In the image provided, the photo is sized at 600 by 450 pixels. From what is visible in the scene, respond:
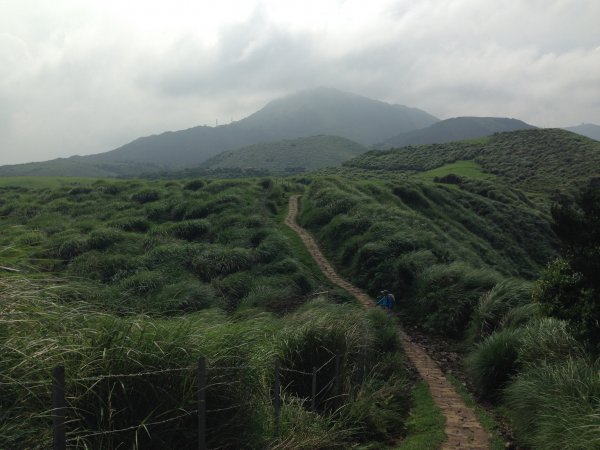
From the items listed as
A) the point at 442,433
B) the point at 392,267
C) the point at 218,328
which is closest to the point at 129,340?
the point at 218,328

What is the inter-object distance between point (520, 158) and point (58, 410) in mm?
86341

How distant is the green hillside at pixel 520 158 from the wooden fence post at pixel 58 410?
216 ft

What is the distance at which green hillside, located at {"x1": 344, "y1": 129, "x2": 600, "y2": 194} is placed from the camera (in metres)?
67.1

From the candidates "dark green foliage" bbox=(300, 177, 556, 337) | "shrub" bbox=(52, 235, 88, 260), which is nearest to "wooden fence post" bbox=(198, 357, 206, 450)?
"dark green foliage" bbox=(300, 177, 556, 337)

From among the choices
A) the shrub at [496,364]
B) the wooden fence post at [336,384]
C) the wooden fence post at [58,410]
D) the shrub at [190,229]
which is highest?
the wooden fence post at [58,410]

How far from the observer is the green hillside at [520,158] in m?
67.1

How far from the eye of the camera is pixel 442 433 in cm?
859

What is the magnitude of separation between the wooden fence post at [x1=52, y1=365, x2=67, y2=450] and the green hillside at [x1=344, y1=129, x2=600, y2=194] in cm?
6581

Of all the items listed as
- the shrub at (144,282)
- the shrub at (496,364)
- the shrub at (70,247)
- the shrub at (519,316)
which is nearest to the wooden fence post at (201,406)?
the shrub at (496,364)

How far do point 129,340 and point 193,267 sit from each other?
14158mm

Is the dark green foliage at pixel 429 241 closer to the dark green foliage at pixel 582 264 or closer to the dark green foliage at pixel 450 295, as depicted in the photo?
the dark green foliage at pixel 450 295

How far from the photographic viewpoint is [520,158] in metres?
79.8

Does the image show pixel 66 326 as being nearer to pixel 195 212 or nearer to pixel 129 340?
pixel 129 340

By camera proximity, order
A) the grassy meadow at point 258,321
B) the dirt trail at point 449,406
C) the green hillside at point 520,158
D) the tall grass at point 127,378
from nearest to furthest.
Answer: the tall grass at point 127,378 < the grassy meadow at point 258,321 < the dirt trail at point 449,406 < the green hillside at point 520,158
